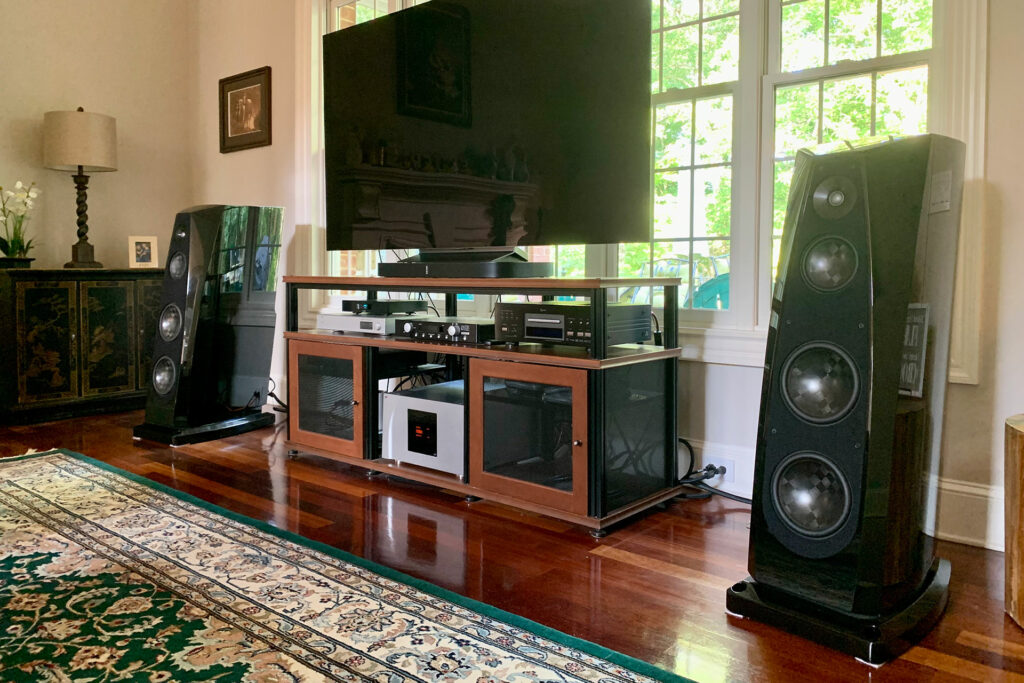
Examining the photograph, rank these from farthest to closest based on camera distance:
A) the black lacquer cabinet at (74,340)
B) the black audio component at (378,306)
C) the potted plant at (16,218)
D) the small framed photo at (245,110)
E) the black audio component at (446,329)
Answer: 1. the small framed photo at (245,110)
2. the potted plant at (16,218)
3. the black lacquer cabinet at (74,340)
4. the black audio component at (378,306)
5. the black audio component at (446,329)

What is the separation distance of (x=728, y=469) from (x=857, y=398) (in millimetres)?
1124

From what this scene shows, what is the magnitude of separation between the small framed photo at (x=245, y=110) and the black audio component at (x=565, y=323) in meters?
2.43

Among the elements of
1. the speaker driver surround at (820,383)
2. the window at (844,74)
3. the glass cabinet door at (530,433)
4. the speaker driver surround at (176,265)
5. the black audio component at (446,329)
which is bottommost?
the glass cabinet door at (530,433)

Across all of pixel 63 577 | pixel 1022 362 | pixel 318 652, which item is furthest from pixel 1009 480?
pixel 63 577

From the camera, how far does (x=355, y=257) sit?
397cm

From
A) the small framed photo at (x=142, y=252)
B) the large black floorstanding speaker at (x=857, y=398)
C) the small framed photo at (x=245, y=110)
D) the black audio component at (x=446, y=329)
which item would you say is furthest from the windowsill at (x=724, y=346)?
the small framed photo at (x=142, y=252)

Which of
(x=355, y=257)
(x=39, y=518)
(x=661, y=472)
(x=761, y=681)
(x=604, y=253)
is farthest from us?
(x=355, y=257)

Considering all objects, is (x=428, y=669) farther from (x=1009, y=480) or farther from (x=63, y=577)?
(x=1009, y=480)

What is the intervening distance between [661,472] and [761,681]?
1.10 meters

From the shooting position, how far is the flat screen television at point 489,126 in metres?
2.44

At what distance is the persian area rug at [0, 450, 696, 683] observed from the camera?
56.9 inches

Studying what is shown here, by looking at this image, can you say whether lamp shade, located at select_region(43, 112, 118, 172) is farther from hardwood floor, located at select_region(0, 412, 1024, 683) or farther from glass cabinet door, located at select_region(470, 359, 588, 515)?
glass cabinet door, located at select_region(470, 359, 588, 515)

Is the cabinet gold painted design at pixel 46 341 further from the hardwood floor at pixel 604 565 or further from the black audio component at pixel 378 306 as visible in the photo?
the black audio component at pixel 378 306

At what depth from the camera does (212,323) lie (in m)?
3.42
